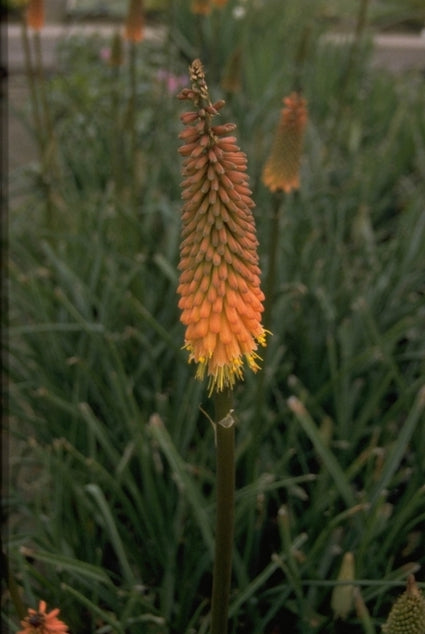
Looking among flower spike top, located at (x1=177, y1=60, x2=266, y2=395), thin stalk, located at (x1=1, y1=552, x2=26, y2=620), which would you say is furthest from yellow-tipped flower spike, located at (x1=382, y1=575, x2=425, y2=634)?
thin stalk, located at (x1=1, y1=552, x2=26, y2=620)

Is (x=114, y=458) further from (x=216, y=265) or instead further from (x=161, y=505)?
(x=216, y=265)

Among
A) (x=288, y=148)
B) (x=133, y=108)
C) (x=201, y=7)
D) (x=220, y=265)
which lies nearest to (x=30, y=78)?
(x=133, y=108)

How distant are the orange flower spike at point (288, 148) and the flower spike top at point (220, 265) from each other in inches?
33.3

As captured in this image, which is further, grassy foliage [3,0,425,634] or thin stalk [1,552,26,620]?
grassy foliage [3,0,425,634]

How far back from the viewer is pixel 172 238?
2.95 meters

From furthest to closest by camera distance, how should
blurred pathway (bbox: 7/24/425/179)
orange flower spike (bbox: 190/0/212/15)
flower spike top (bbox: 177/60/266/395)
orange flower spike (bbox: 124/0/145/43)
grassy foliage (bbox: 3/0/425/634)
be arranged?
blurred pathway (bbox: 7/24/425/179) < orange flower spike (bbox: 190/0/212/15) < orange flower spike (bbox: 124/0/145/43) < grassy foliage (bbox: 3/0/425/634) < flower spike top (bbox: 177/60/266/395)

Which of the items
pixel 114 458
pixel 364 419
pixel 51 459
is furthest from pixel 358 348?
pixel 51 459

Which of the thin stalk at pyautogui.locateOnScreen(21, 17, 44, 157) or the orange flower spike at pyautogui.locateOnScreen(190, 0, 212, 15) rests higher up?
the orange flower spike at pyautogui.locateOnScreen(190, 0, 212, 15)

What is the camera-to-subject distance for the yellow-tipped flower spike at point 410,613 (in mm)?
1233

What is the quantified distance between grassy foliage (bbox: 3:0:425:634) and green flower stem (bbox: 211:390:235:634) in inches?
14.4

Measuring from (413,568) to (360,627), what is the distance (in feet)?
1.06

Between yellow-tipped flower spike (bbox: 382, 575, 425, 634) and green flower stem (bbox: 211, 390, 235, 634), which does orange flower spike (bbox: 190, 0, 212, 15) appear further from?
yellow-tipped flower spike (bbox: 382, 575, 425, 634)

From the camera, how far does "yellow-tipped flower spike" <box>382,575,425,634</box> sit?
1233 mm

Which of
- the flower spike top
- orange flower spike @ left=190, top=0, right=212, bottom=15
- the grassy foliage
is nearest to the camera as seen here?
the flower spike top
